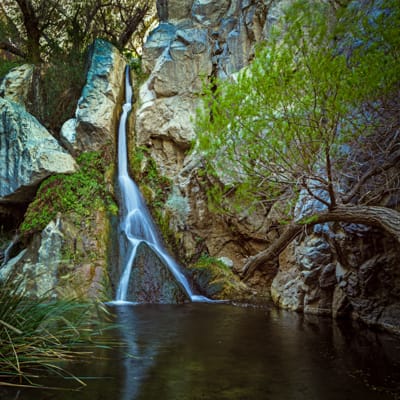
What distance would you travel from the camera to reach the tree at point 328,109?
17.6 ft

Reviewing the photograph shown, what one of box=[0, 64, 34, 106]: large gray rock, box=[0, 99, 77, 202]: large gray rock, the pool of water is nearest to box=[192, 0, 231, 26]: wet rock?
box=[0, 64, 34, 106]: large gray rock

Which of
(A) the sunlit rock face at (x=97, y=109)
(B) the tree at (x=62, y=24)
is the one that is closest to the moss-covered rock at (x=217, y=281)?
(A) the sunlit rock face at (x=97, y=109)

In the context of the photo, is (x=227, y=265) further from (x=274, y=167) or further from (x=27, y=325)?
(x=27, y=325)

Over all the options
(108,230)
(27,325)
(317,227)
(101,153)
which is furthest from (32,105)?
(27,325)

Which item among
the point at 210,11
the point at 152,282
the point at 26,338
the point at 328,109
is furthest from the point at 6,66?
the point at 26,338

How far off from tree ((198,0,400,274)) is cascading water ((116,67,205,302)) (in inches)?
200

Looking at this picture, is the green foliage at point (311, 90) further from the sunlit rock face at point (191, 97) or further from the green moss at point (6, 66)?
the green moss at point (6, 66)

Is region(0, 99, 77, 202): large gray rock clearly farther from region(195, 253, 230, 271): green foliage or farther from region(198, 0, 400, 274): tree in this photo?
region(198, 0, 400, 274): tree

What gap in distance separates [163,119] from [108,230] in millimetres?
5379

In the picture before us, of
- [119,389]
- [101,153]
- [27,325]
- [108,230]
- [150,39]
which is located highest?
[150,39]

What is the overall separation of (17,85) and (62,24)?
4616 mm

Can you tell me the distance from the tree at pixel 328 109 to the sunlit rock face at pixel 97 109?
8.90m

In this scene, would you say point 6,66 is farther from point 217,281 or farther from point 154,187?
point 217,281

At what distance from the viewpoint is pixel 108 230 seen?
12.0 m
